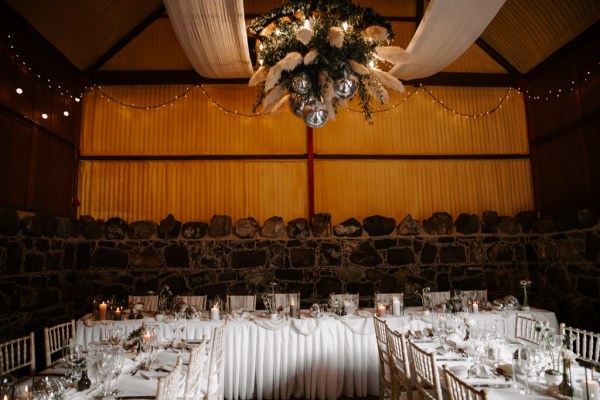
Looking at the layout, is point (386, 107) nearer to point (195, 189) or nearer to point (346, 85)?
point (195, 189)

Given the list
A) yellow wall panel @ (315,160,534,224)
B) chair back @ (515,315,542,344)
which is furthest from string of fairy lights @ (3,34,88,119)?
chair back @ (515,315,542,344)

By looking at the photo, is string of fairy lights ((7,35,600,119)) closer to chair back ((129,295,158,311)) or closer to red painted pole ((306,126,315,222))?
red painted pole ((306,126,315,222))

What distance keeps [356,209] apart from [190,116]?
351 centimetres

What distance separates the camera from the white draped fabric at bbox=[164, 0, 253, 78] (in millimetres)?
4582

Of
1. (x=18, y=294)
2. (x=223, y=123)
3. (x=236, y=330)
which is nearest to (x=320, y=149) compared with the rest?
(x=223, y=123)

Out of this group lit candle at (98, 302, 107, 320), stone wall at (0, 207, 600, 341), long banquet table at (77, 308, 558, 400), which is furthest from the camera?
stone wall at (0, 207, 600, 341)

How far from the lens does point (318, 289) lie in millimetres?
7258

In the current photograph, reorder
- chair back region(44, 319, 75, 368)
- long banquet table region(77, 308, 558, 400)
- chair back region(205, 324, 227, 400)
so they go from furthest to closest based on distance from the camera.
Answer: long banquet table region(77, 308, 558, 400) → chair back region(44, 319, 75, 368) → chair back region(205, 324, 227, 400)

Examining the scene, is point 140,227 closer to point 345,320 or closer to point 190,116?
point 190,116

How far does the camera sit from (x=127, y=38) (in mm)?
7844

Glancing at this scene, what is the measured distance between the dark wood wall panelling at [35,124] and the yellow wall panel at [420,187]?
4.26 m

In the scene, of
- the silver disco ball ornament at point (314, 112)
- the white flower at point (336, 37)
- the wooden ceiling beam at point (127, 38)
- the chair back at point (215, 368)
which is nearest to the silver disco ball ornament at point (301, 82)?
the silver disco ball ornament at point (314, 112)

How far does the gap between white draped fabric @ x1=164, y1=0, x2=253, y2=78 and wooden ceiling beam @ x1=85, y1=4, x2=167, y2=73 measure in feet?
7.07

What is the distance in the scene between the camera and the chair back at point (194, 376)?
8.89 feet
